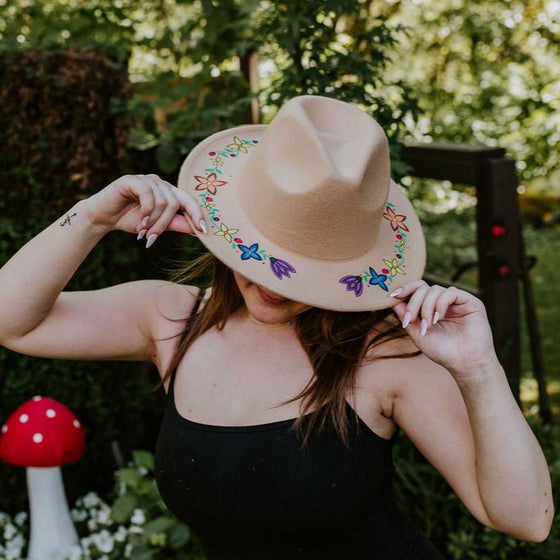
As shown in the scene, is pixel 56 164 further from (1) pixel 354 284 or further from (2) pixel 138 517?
(1) pixel 354 284

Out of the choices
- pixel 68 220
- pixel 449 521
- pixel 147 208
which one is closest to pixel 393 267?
pixel 147 208

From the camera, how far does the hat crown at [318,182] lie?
1.51m

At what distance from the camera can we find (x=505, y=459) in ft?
4.86

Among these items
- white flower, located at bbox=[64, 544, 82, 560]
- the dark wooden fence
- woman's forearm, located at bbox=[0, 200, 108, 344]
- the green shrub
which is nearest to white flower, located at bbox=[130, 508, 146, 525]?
white flower, located at bbox=[64, 544, 82, 560]

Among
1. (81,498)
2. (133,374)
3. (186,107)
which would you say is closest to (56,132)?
(186,107)

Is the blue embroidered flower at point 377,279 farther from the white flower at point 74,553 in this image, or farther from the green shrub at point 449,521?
the white flower at point 74,553

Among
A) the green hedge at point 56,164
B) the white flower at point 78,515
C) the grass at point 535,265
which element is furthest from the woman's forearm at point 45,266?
the grass at point 535,265

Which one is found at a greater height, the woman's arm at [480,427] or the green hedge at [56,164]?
the woman's arm at [480,427]

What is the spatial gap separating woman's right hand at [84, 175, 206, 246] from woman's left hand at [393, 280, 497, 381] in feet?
1.48

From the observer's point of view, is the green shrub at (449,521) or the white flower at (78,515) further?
the white flower at (78,515)

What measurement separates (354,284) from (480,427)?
1.19 ft

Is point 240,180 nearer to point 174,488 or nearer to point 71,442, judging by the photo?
point 174,488

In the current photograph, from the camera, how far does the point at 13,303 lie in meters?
1.74

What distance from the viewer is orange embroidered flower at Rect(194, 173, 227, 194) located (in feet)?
5.47
